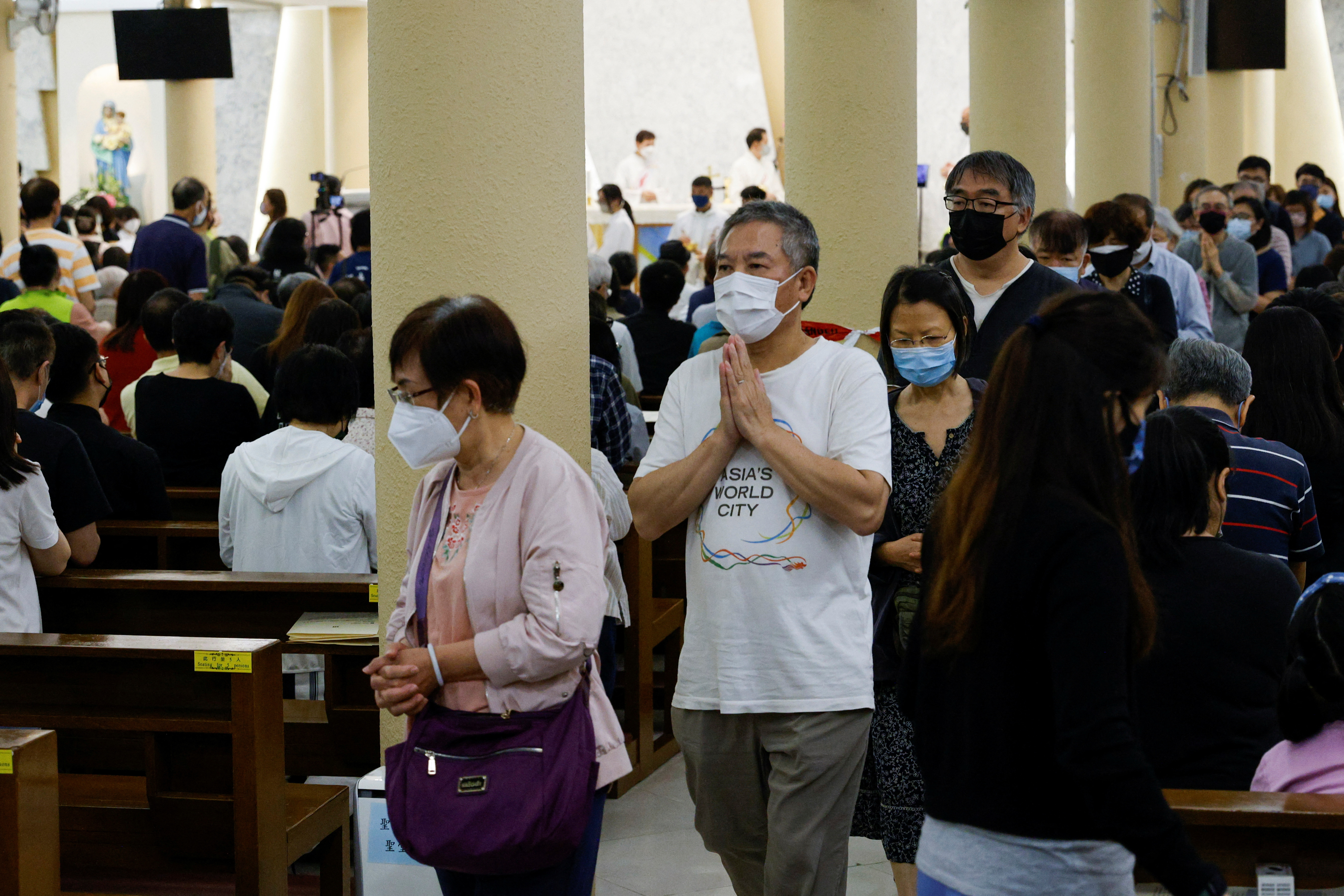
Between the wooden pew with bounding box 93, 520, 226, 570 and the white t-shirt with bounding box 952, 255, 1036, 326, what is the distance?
2.53 metres

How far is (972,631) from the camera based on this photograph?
204cm

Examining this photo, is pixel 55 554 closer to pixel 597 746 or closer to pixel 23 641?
pixel 23 641

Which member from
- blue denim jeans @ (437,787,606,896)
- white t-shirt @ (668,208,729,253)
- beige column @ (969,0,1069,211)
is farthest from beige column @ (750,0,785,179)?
blue denim jeans @ (437,787,606,896)

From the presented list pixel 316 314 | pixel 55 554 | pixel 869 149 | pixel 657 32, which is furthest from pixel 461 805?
pixel 657 32

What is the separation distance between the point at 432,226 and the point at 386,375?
41 centimetres

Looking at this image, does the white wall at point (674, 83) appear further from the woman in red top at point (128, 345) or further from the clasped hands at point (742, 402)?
the clasped hands at point (742, 402)

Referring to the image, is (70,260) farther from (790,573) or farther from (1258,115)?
(1258,115)

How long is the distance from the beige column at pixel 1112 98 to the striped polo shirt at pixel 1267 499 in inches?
280

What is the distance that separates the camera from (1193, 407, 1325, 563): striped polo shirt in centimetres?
388

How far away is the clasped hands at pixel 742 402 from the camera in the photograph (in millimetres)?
2973

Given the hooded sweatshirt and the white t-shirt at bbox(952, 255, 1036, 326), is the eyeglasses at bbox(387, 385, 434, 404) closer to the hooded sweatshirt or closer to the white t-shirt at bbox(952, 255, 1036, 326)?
the white t-shirt at bbox(952, 255, 1036, 326)

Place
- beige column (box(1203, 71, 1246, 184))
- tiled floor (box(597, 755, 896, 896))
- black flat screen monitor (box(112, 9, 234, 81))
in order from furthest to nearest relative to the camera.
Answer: beige column (box(1203, 71, 1246, 184)), black flat screen monitor (box(112, 9, 234, 81)), tiled floor (box(597, 755, 896, 896))

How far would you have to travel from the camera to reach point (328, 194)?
45.1 ft

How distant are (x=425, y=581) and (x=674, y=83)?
56.9 feet
